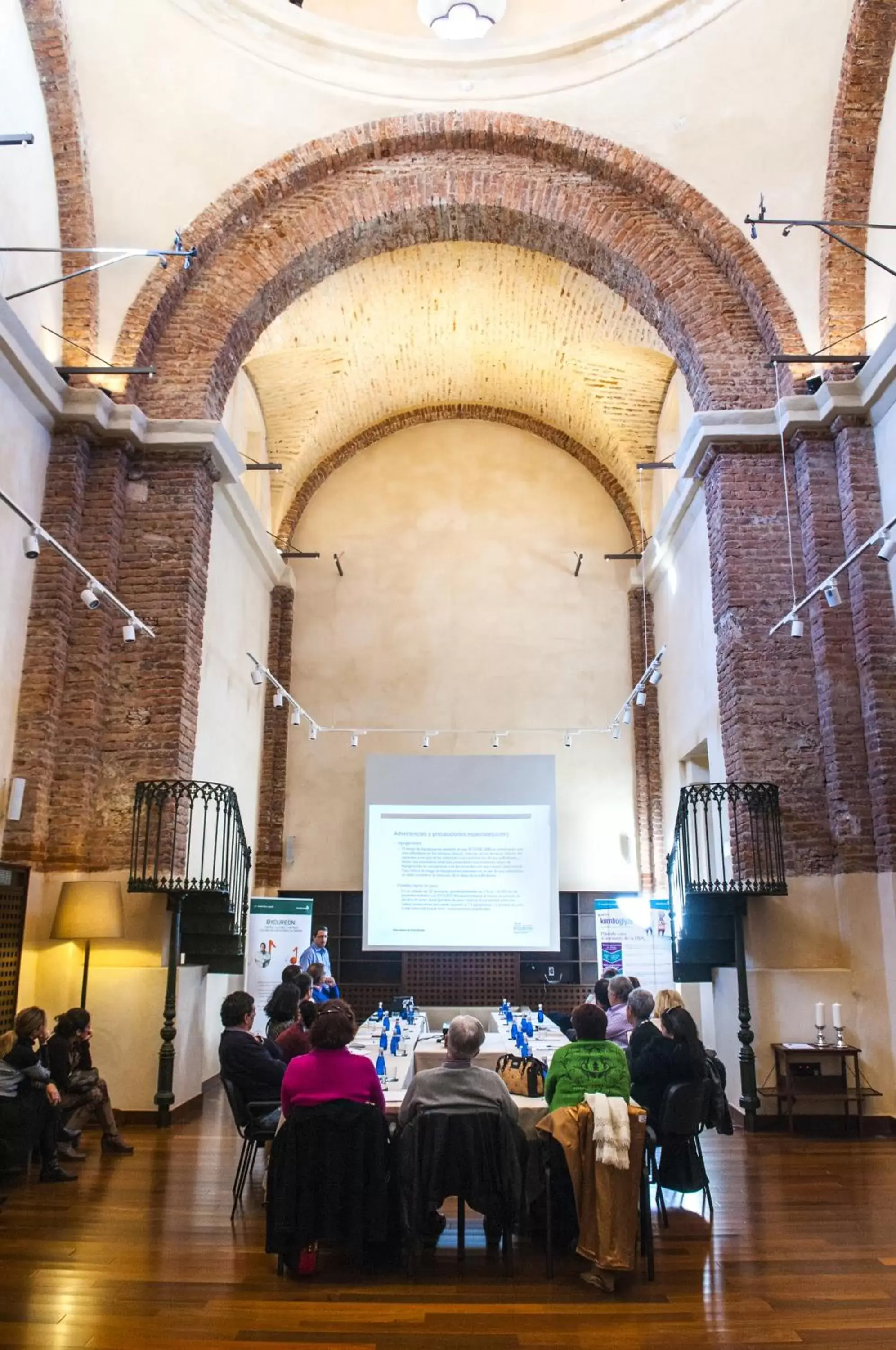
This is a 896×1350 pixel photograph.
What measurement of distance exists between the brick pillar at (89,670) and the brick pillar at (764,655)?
4.85 meters

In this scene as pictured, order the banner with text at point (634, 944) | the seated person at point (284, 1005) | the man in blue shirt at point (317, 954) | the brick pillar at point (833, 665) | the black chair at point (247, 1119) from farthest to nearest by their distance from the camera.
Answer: the banner with text at point (634, 944), the man in blue shirt at point (317, 954), the brick pillar at point (833, 665), the seated person at point (284, 1005), the black chair at point (247, 1119)

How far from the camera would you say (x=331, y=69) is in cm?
854

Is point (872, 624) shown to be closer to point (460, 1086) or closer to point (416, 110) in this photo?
point (460, 1086)

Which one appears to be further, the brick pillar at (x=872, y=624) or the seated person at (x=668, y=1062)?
the brick pillar at (x=872, y=624)

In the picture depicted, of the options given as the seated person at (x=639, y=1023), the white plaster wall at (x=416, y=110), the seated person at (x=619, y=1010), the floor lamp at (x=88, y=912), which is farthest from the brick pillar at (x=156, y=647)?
the seated person at (x=639, y=1023)

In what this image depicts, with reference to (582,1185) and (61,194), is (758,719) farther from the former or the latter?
(61,194)

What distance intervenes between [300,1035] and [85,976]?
7.44 ft

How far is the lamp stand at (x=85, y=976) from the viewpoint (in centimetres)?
685

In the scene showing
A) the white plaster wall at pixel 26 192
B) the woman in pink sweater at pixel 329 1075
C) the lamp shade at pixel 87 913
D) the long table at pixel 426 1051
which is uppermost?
the white plaster wall at pixel 26 192

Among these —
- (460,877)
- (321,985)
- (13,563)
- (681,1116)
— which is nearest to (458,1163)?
(681,1116)

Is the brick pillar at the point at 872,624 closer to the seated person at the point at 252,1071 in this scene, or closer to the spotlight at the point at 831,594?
the spotlight at the point at 831,594

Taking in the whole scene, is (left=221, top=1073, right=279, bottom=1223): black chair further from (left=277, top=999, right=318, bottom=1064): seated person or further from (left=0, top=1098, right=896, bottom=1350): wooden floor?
(left=277, top=999, right=318, bottom=1064): seated person

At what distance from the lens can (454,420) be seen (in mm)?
13508

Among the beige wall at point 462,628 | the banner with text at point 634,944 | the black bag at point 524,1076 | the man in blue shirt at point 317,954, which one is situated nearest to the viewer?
the black bag at point 524,1076
